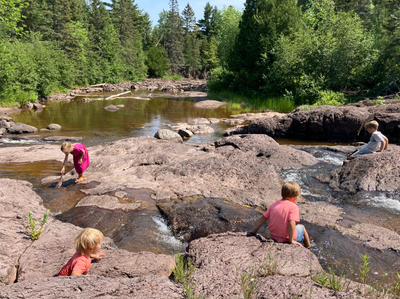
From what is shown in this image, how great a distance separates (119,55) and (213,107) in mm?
32657

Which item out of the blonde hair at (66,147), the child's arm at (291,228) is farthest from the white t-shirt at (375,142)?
the blonde hair at (66,147)

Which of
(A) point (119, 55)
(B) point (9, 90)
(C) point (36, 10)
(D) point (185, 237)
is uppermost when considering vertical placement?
(C) point (36, 10)

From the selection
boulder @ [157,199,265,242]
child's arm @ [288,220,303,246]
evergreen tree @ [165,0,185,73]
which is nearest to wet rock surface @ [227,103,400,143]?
boulder @ [157,199,265,242]

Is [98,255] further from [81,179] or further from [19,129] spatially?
[19,129]

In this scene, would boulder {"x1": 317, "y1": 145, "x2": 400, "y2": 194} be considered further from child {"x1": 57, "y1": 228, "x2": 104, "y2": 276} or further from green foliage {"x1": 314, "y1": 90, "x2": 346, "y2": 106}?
green foliage {"x1": 314, "y1": 90, "x2": 346, "y2": 106}

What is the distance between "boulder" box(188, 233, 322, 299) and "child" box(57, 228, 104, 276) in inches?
48.7

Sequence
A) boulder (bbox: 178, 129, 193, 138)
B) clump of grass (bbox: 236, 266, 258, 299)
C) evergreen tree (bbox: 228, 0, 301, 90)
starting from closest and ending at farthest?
clump of grass (bbox: 236, 266, 258, 299)
boulder (bbox: 178, 129, 193, 138)
evergreen tree (bbox: 228, 0, 301, 90)

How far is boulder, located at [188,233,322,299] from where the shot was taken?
10.6 ft

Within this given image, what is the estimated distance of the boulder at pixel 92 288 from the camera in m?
2.76

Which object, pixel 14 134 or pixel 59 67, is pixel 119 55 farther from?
pixel 14 134

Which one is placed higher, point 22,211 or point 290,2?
point 290,2

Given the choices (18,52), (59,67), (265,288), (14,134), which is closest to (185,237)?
(265,288)

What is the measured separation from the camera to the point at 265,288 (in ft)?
10.3

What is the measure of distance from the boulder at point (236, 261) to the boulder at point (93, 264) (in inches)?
19.9
